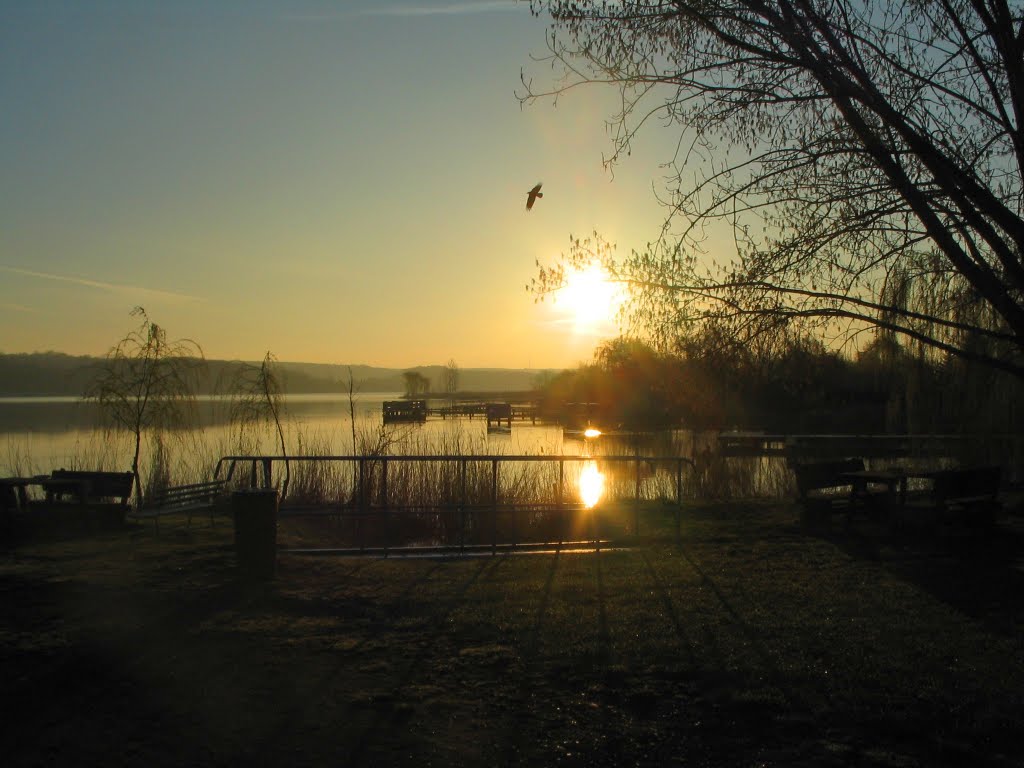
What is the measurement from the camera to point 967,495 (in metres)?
12.0

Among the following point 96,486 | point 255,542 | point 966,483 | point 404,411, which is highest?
point 404,411

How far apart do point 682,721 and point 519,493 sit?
1241 cm

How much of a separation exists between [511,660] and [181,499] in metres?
7.69

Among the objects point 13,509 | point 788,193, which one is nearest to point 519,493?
point 13,509

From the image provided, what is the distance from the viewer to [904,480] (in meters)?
12.6

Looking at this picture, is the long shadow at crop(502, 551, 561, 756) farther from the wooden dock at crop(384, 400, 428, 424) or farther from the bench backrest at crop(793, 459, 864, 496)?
the wooden dock at crop(384, 400, 428, 424)

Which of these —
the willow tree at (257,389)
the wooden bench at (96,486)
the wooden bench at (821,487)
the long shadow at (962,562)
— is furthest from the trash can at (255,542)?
the willow tree at (257,389)

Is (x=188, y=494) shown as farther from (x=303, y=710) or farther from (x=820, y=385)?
(x=820, y=385)

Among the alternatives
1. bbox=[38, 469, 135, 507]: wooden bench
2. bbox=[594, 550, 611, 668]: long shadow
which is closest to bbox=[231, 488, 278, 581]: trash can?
bbox=[594, 550, 611, 668]: long shadow

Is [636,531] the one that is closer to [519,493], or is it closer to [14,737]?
[519,493]

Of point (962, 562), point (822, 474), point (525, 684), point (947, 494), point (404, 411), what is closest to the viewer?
point (525, 684)

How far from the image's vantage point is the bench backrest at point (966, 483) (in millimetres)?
11625

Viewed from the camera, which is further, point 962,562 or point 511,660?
point 962,562

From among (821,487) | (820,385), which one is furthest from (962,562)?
(821,487)
